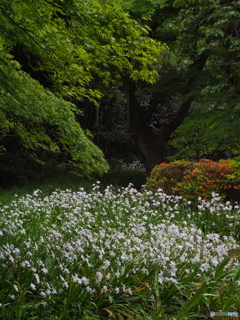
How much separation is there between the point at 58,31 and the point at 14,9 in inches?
27.2

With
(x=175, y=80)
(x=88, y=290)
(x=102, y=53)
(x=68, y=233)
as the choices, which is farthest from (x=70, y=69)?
(x=175, y=80)

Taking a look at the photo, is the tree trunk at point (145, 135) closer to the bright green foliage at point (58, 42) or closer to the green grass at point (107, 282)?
the bright green foliage at point (58, 42)

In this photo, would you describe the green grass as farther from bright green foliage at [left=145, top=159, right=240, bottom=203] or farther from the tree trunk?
the tree trunk

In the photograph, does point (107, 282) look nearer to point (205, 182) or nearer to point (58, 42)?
point (58, 42)

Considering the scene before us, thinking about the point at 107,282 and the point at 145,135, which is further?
the point at 145,135

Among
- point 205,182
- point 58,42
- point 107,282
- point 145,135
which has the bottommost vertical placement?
point 107,282

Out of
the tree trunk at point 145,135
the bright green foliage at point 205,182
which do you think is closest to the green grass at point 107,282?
the bright green foliage at point 205,182

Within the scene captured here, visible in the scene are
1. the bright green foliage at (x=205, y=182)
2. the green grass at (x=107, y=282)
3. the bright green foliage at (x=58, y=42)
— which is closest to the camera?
the green grass at (x=107, y=282)

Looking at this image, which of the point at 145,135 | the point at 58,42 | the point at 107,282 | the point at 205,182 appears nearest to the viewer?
the point at 107,282

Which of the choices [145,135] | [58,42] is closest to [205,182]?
[58,42]

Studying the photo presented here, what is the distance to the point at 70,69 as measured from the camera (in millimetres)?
5430

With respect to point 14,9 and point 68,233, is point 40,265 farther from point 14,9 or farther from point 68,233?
point 14,9

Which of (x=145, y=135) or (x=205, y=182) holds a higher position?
(x=145, y=135)

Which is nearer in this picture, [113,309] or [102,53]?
[113,309]
